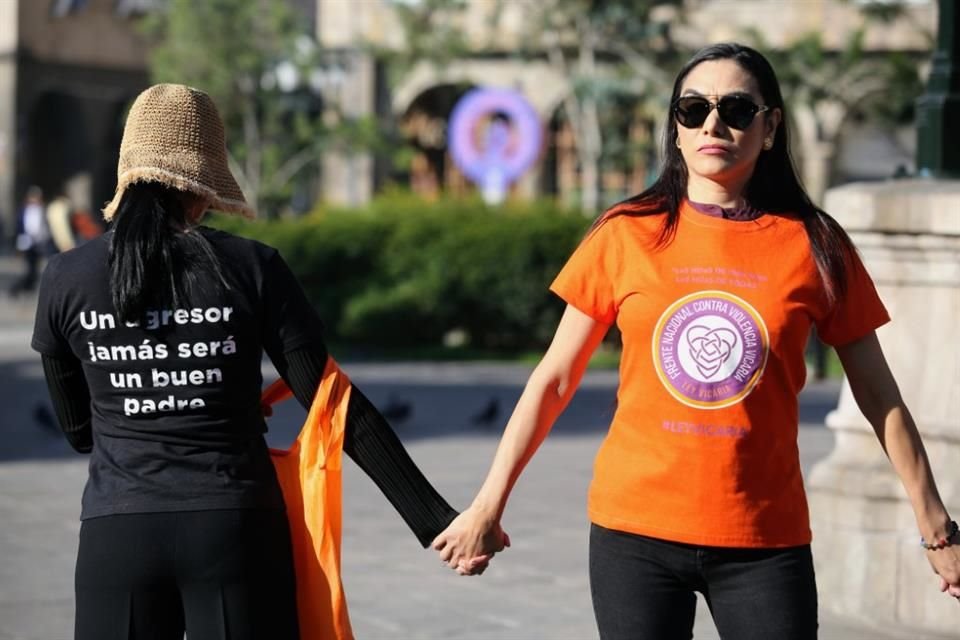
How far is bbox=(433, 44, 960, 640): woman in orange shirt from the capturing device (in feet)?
11.1

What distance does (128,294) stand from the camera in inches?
131

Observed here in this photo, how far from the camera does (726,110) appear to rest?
3.58 metres

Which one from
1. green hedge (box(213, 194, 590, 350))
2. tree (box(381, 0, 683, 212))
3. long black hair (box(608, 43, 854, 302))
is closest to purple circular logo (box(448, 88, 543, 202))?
tree (box(381, 0, 683, 212))

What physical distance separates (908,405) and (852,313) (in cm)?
295

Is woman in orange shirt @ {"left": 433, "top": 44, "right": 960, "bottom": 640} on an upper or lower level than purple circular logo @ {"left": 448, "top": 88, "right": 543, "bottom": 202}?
upper

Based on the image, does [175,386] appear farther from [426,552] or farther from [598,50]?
[598,50]

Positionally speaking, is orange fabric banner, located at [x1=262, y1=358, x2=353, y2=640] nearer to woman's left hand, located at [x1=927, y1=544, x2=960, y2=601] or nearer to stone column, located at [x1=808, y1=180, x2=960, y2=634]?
woman's left hand, located at [x1=927, y1=544, x2=960, y2=601]

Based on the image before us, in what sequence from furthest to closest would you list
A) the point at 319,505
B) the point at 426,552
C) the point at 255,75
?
the point at 255,75 → the point at 426,552 → the point at 319,505

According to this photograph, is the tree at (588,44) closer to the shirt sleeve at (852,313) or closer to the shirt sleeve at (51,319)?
the shirt sleeve at (852,313)

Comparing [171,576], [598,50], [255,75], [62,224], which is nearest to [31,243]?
[255,75]

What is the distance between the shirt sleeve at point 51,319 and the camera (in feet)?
11.2

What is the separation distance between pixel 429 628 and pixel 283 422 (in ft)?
21.3

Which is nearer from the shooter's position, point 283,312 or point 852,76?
point 283,312

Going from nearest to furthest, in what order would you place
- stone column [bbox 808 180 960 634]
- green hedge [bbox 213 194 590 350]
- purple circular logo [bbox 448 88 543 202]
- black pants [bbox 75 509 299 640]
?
black pants [bbox 75 509 299 640], stone column [bbox 808 180 960 634], green hedge [bbox 213 194 590 350], purple circular logo [bbox 448 88 543 202]
